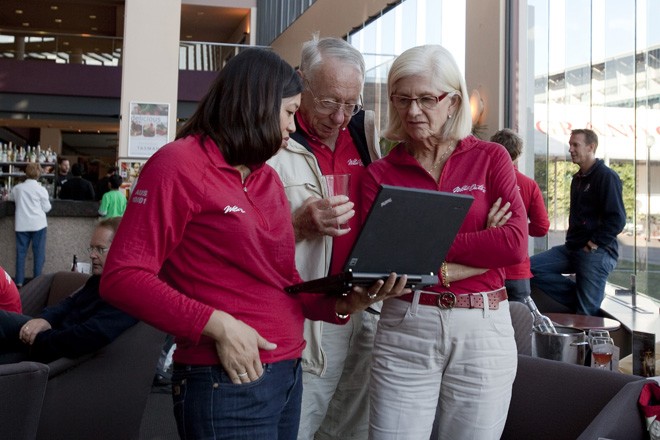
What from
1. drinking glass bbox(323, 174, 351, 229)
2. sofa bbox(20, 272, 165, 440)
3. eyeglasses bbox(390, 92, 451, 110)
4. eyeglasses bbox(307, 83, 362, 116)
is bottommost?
sofa bbox(20, 272, 165, 440)

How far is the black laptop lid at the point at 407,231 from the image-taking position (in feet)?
4.73

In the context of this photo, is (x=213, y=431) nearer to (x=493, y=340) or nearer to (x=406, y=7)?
(x=493, y=340)

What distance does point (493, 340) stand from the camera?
5.98 ft

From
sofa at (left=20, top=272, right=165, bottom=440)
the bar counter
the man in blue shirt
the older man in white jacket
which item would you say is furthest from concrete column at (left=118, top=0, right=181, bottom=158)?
the older man in white jacket

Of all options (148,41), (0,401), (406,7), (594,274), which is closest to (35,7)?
(148,41)

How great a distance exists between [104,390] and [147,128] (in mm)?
9193

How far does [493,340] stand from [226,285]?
2.43ft

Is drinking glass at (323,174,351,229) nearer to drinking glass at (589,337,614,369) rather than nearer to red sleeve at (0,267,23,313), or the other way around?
drinking glass at (589,337,614,369)

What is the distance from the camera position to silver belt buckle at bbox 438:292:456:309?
1804 millimetres

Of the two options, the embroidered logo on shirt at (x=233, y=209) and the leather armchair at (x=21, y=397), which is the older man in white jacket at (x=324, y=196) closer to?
the embroidered logo on shirt at (x=233, y=209)

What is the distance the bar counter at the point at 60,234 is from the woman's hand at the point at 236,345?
27.6ft

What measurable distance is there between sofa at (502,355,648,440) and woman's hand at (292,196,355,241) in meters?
0.86

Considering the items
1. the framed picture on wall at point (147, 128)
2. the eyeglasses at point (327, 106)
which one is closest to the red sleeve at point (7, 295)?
the eyeglasses at point (327, 106)

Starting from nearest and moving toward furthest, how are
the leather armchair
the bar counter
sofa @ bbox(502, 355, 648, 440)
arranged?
sofa @ bbox(502, 355, 648, 440)
the leather armchair
the bar counter
